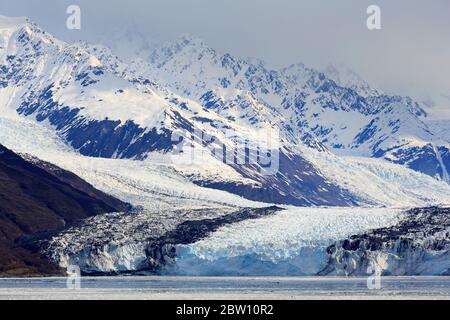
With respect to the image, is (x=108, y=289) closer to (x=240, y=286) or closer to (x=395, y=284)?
(x=240, y=286)

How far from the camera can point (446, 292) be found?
558 ft

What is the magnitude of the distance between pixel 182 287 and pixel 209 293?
22355 mm
